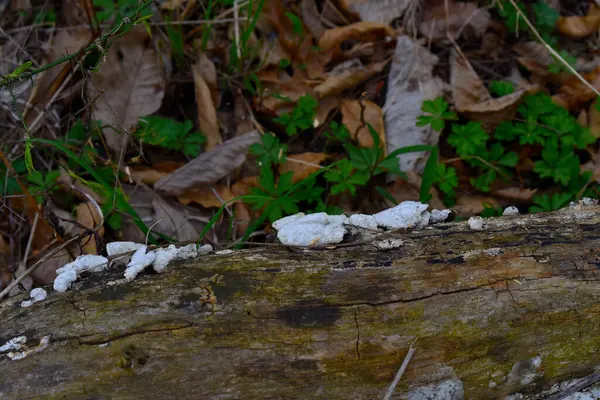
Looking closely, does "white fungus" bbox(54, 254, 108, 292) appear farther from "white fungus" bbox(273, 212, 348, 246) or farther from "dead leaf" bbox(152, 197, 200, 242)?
"dead leaf" bbox(152, 197, 200, 242)

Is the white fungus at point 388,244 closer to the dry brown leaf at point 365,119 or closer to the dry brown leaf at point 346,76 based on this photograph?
the dry brown leaf at point 365,119

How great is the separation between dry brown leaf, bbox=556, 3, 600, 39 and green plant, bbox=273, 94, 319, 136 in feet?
6.67

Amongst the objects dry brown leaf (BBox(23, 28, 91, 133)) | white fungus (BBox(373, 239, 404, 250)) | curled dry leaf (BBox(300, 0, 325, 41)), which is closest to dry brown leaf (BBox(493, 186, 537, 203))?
white fungus (BBox(373, 239, 404, 250))

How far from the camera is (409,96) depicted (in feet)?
11.3

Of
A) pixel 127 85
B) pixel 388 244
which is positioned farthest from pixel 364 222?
pixel 127 85

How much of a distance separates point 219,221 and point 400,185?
1151 millimetres

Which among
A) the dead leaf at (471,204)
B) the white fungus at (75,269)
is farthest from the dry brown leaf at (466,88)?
→ the white fungus at (75,269)

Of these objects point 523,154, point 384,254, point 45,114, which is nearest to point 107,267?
point 384,254

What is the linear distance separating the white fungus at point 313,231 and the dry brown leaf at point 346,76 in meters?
1.58

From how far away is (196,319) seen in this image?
1707mm

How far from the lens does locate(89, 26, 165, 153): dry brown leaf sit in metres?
3.31

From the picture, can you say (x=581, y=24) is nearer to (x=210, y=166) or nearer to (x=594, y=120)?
(x=594, y=120)

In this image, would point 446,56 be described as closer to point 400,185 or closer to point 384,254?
point 400,185

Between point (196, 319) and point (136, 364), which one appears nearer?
point (136, 364)
